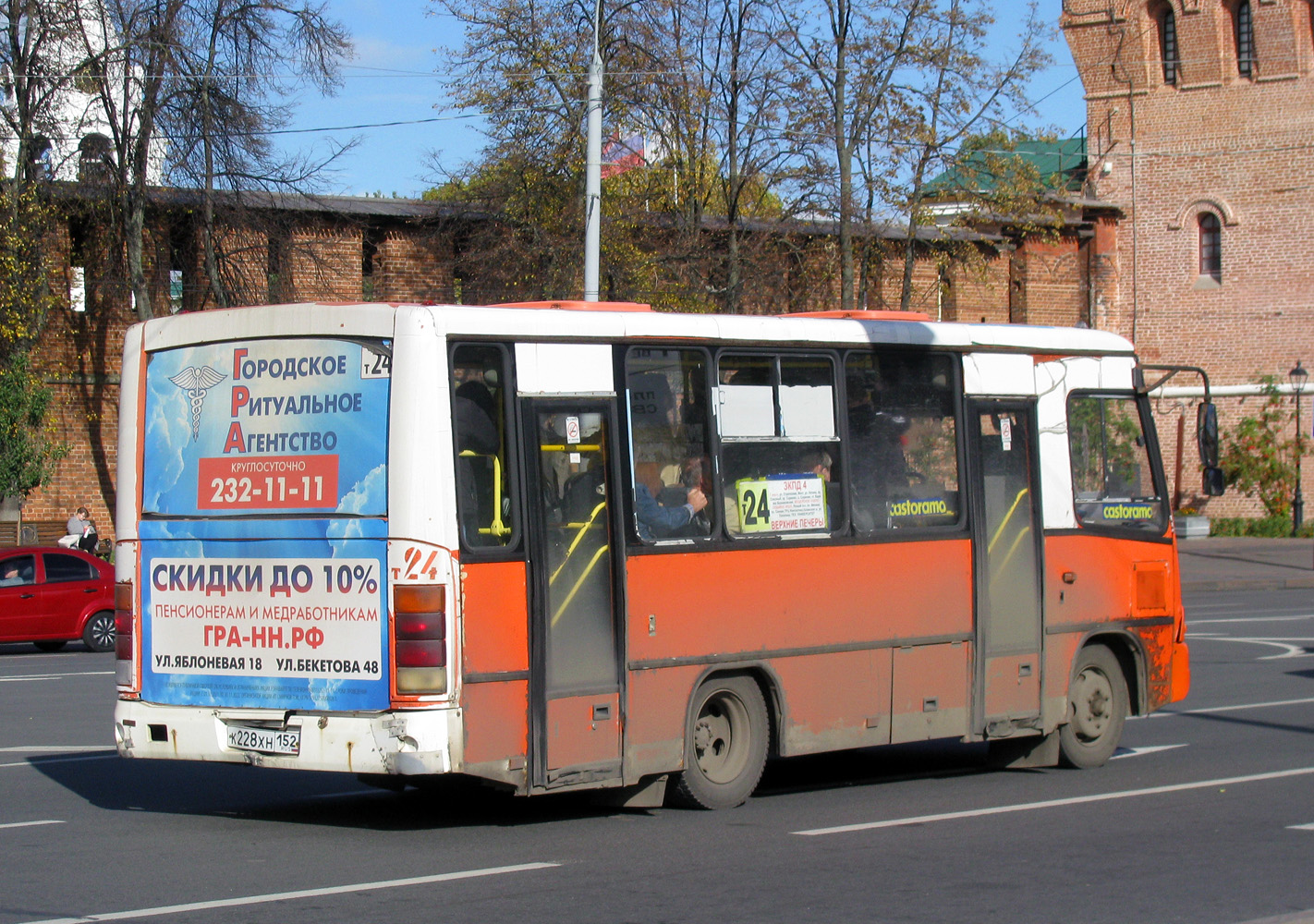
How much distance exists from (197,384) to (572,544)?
2294 mm

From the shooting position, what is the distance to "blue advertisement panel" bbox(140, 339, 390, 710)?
25.9 feet

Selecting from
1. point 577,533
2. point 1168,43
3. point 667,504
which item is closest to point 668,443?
point 667,504

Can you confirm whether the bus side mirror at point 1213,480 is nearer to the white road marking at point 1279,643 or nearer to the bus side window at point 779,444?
the bus side window at point 779,444

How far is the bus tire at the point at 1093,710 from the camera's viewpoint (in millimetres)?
10969

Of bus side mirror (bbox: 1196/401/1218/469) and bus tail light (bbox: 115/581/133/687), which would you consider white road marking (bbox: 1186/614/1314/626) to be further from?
bus tail light (bbox: 115/581/133/687)

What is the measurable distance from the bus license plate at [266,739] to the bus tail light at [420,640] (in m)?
0.72

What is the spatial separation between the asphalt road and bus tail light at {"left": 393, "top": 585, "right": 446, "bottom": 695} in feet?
2.83

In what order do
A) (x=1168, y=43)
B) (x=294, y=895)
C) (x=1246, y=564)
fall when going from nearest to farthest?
(x=294, y=895)
(x=1246, y=564)
(x=1168, y=43)

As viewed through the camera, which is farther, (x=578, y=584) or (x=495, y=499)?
(x=578, y=584)

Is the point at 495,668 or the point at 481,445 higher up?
the point at 481,445

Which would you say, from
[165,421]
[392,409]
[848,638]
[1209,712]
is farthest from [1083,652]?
[165,421]

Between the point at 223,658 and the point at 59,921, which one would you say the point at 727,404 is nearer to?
the point at 223,658

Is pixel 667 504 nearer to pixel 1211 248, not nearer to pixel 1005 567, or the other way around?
pixel 1005 567

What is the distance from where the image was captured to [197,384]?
28.3ft
